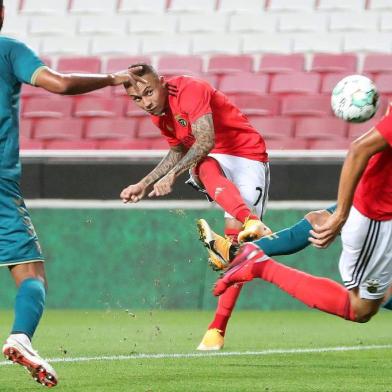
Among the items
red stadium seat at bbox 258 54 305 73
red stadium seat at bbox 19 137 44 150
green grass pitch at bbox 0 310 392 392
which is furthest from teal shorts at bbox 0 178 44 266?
red stadium seat at bbox 258 54 305 73

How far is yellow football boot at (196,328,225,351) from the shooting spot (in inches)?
300

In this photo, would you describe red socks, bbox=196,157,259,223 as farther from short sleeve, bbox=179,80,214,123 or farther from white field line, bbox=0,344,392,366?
white field line, bbox=0,344,392,366

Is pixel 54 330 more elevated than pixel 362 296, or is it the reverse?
pixel 362 296

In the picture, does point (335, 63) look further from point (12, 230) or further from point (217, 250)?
point (12, 230)

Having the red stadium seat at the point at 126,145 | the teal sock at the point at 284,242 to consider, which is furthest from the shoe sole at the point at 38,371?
the red stadium seat at the point at 126,145

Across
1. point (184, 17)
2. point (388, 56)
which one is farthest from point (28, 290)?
point (184, 17)

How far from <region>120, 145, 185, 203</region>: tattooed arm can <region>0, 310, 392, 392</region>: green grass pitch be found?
0.93m

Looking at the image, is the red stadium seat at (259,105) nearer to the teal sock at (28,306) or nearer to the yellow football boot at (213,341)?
the yellow football boot at (213,341)

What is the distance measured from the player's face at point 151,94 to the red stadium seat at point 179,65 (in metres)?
6.50

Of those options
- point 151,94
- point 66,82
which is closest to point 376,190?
point 66,82

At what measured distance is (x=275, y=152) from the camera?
449 inches

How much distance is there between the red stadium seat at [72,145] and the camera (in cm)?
1335

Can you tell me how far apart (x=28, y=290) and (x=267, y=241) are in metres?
1.78

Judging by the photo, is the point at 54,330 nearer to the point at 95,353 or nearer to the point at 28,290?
the point at 95,353
